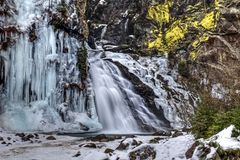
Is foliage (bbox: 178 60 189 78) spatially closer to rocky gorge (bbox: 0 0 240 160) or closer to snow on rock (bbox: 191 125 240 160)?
rocky gorge (bbox: 0 0 240 160)

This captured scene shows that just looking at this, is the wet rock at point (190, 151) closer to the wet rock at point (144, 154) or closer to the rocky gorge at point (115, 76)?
the rocky gorge at point (115, 76)

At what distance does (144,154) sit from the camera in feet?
32.1

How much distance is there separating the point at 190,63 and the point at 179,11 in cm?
537

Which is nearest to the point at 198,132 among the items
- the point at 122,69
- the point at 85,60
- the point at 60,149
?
the point at 60,149

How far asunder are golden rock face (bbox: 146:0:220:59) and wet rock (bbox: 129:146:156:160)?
23024 millimetres

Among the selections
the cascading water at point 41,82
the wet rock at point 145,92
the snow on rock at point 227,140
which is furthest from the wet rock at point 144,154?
the wet rock at point 145,92

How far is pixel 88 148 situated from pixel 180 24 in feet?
Result: 73.8

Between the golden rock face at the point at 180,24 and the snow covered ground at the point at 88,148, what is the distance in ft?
59.5

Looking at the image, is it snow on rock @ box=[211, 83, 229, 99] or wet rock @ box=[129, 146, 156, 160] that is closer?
wet rock @ box=[129, 146, 156, 160]

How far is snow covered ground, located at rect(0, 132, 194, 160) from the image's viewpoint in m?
9.76

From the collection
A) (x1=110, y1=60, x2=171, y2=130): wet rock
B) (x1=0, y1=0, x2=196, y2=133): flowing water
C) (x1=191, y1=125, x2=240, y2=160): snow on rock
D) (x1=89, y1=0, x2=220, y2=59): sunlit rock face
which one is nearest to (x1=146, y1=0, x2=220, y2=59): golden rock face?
(x1=89, y1=0, x2=220, y2=59): sunlit rock face

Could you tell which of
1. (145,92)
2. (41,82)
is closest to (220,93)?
(41,82)

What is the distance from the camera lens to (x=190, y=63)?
32.1 meters

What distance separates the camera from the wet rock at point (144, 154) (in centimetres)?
971
